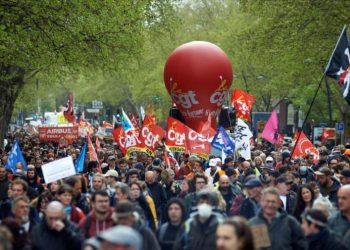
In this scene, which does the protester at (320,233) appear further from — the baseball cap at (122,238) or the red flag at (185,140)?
the red flag at (185,140)

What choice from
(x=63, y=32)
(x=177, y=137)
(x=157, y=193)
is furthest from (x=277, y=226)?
(x=63, y=32)

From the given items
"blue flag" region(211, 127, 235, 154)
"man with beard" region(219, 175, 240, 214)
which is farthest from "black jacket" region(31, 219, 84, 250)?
"blue flag" region(211, 127, 235, 154)

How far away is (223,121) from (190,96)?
143 cm

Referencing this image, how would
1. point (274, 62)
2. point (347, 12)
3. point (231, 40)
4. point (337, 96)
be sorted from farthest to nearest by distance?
point (231, 40) < point (337, 96) < point (274, 62) < point (347, 12)

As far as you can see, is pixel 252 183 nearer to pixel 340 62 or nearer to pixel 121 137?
pixel 340 62

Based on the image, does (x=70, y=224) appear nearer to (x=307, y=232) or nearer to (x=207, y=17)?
(x=307, y=232)

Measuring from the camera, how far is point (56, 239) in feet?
30.3

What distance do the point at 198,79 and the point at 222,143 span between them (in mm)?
10323

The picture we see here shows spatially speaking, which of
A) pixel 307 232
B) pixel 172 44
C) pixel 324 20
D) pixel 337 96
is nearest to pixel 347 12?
pixel 324 20

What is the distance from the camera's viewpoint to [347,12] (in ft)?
102

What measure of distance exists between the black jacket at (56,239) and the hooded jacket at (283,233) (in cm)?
171

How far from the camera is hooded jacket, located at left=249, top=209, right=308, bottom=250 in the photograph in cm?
925


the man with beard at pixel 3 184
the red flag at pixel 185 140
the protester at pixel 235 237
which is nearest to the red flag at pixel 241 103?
the red flag at pixel 185 140

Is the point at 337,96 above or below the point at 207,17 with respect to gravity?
below
